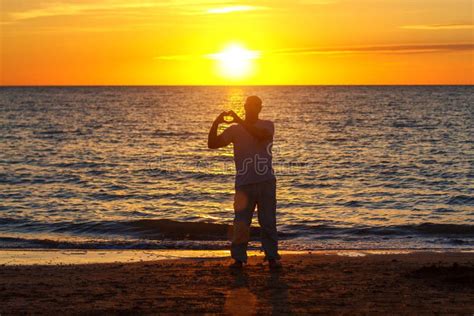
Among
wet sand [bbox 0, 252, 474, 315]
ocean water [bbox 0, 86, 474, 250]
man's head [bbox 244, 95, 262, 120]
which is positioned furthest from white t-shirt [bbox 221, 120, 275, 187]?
ocean water [bbox 0, 86, 474, 250]

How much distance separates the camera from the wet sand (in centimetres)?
694

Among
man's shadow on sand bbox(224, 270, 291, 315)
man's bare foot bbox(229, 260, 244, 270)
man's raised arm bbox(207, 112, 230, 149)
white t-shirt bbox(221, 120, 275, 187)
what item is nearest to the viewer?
man's shadow on sand bbox(224, 270, 291, 315)

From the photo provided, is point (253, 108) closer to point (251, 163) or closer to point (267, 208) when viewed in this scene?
point (251, 163)

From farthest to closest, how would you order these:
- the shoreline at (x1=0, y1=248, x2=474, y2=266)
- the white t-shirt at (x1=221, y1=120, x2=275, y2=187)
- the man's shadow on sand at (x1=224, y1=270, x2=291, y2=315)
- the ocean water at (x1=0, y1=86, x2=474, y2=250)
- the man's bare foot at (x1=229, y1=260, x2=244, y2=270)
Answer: the ocean water at (x1=0, y1=86, x2=474, y2=250) < the shoreline at (x1=0, y1=248, x2=474, y2=266) < the man's bare foot at (x1=229, y1=260, x2=244, y2=270) < the white t-shirt at (x1=221, y1=120, x2=275, y2=187) < the man's shadow on sand at (x1=224, y1=270, x2=291, y2=315)

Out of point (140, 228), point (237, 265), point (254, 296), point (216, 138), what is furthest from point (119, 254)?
point (254, 296)

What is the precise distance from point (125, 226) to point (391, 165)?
50.2 ft

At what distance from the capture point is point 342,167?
2730 cm

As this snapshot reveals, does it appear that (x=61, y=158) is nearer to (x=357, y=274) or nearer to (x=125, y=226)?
(x=125, y=226)

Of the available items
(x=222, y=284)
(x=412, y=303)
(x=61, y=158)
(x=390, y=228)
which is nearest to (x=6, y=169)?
(x=61, y=158)

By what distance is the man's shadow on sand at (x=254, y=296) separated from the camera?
22.5 feet

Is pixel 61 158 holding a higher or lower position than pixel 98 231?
higher

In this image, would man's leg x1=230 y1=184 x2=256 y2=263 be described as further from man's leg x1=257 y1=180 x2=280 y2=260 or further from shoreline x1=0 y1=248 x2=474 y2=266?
shoreline x1=0 y1=248 x2=474 y2=266

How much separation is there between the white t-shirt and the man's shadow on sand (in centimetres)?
119

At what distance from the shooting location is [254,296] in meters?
7.39
